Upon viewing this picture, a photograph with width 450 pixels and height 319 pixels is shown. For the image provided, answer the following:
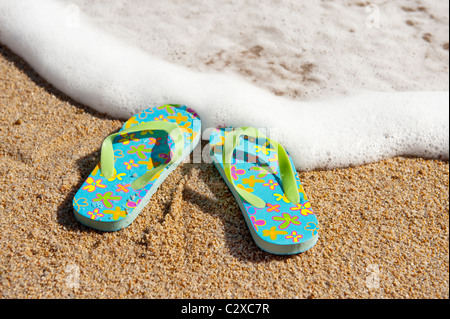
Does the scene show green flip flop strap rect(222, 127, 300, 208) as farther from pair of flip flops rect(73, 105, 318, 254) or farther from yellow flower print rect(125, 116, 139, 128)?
yellow flower print rect(125, 116, 139, 128)

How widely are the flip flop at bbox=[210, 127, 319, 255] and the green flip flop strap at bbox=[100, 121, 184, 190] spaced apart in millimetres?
183

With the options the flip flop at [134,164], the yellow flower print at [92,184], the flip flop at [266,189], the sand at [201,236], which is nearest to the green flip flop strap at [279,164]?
the flip flop at [266,189]

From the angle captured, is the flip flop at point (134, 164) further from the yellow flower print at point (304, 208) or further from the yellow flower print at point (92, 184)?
the yellow flower print at point (304, 208)

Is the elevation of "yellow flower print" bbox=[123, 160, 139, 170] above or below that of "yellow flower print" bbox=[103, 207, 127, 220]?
below

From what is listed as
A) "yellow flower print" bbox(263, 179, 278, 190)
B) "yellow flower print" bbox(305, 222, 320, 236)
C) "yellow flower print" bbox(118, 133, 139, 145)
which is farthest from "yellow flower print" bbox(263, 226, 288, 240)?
"yellow flower print" bbox(118, 133, 139, 145)

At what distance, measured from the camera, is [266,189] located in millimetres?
1862

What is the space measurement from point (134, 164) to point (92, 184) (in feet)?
0.75

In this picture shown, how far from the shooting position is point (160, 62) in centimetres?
260

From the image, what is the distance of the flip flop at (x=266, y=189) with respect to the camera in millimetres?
1647

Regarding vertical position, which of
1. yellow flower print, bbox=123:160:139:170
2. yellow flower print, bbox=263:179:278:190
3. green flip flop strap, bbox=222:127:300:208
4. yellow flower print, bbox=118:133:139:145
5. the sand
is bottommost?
the sand

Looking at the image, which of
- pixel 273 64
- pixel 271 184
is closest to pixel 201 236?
pixel 271 184

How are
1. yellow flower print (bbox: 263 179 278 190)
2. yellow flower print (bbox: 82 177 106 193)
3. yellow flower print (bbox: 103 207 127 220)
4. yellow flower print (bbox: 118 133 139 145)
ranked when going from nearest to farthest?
yellow flower print (bbox: 103 207 127 220)
yellow flower print (bbox: 82 177 106 193)
yellow flower print (bbox: 263 179 278 190)
yellow flower print (bbox: 118 133 139 145)

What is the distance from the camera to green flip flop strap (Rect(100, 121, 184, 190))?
1835 millimetres

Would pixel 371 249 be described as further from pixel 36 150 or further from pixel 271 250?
pixel 36 150
